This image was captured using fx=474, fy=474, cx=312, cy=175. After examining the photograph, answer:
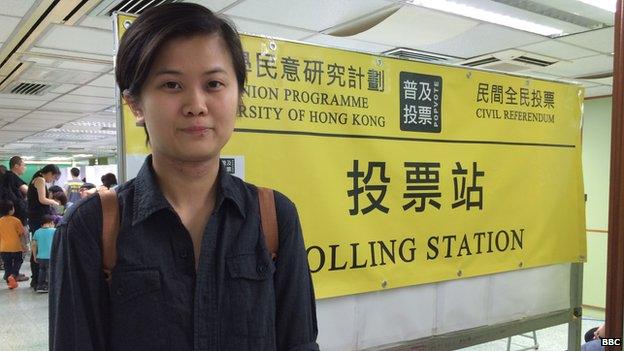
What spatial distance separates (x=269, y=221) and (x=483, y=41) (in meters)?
4.13

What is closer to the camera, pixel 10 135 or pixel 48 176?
pixel 48 176

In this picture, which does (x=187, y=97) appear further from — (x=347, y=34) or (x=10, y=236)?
(x=10, y=236)

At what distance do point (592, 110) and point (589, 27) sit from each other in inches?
131

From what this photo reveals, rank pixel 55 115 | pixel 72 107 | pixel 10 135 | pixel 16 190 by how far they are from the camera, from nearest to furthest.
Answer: pixel 16 190, pixel 72 107, pixel 55 115, pixel 10 135

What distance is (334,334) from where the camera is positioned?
1549 millimetres

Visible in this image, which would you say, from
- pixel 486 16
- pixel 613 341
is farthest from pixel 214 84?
pixel 486 16

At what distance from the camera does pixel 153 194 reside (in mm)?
842

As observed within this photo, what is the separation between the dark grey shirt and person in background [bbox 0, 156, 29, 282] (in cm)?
658

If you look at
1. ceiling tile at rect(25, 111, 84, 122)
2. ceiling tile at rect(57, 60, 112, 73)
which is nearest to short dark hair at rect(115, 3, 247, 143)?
ceiling tile at rect(57, 60, 112, 73)

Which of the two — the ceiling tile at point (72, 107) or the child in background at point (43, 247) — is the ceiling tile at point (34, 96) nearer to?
the ceiling tile at point (72, 107)

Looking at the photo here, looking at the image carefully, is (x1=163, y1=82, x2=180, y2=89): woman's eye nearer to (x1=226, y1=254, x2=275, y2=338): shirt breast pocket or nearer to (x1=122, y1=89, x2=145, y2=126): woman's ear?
(x1=122, y1=89, x2=145, y2=126): woman's ear

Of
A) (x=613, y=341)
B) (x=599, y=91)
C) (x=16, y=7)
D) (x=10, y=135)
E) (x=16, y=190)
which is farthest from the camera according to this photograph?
(x=10, y=135)

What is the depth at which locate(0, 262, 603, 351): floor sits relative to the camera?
13.2ft

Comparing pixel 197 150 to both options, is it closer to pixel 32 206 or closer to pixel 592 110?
pixel 32 206
